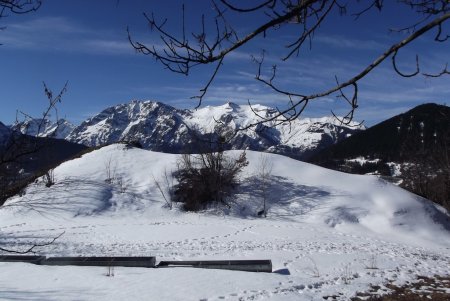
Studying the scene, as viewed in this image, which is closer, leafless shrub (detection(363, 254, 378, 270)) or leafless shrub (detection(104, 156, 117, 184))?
leafless shrub (detection(363, 254, 378, 270))

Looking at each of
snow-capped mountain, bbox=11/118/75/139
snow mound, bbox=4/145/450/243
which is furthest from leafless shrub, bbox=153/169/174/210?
snow-capped mountain, bbox=11/118/75/139

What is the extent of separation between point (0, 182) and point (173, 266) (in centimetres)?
786

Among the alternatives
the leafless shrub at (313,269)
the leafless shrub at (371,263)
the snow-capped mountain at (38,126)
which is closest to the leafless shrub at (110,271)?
the leafless shrub at (313,269)

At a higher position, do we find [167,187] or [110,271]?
[167,187]

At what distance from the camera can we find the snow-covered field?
10.3 metres

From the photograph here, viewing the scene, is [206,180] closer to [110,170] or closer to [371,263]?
[110,170]

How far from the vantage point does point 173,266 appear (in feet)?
40.6

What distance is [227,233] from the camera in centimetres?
2128

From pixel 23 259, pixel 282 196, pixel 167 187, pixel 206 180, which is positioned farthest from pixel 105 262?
pixel 167 187

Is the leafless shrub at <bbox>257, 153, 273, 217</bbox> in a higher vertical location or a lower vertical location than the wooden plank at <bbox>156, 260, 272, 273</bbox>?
higher

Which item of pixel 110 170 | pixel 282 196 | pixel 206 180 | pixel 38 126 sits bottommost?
pixel 282 196

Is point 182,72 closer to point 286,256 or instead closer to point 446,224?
point 286,256

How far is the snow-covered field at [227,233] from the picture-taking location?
1028cm

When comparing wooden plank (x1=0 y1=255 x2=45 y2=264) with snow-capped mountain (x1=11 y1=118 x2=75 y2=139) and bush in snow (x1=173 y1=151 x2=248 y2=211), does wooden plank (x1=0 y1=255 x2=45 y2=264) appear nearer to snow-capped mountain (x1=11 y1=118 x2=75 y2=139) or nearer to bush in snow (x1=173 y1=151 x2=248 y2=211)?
snow-capped mountain (x1=11 y1=118 x2=75 y2=139)
